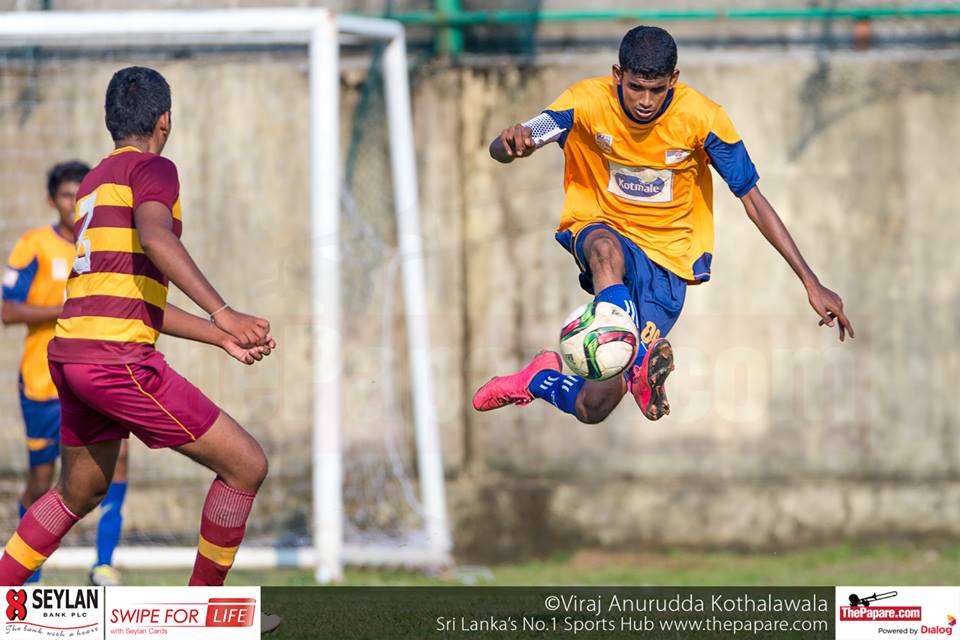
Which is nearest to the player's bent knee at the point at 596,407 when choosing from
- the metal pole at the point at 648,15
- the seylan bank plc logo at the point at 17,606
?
the seylan bank plc logo at the point at 17,606

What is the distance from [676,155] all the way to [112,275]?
239 cm

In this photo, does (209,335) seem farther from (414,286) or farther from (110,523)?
(414,286)

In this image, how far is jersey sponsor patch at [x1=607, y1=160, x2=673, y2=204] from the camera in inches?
237

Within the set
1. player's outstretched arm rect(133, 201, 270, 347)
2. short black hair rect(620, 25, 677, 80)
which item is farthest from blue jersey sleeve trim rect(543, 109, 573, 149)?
player's outstretched arm rect(133, 201, 270, 347)

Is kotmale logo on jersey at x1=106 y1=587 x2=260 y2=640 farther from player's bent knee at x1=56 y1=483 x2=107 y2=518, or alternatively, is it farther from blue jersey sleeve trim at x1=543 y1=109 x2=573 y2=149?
blue jersey sleeve trim at x1=543 y1=109 x2=573 y2=149

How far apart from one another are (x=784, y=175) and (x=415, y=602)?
14.4 feet

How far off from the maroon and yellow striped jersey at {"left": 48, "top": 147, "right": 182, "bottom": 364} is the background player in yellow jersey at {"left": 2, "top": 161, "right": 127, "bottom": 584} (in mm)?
2389

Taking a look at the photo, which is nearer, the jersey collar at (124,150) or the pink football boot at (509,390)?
the jersey collar at (124,150)

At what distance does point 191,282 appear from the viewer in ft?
15.8

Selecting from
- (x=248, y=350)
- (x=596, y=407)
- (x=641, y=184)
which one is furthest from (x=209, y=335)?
(x=641, y=184)

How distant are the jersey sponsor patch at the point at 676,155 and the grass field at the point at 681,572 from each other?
3418mm

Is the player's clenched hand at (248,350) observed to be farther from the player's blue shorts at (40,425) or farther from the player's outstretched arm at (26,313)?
the player's blue shorts at (40,425)

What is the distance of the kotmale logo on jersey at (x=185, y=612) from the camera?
4969 millimetres

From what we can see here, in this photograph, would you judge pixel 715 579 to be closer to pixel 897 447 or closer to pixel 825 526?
pixel 825 526
